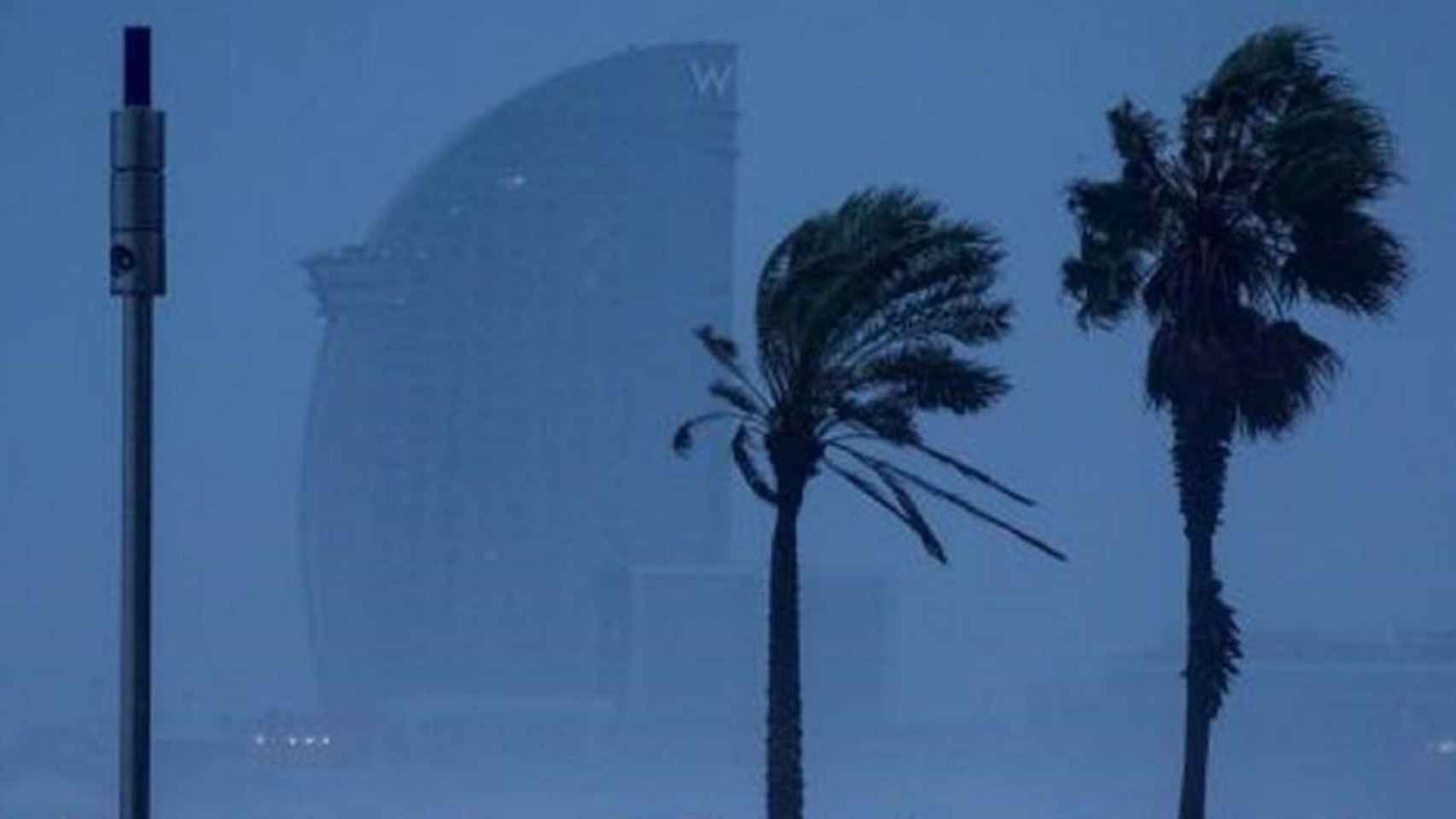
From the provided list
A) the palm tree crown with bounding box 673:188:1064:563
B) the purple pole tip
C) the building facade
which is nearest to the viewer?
the purple pole tip

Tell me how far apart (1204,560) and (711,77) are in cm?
12272

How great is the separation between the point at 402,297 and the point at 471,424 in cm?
948

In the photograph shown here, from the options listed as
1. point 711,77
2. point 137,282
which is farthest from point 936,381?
point 711,77

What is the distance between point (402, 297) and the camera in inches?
5955

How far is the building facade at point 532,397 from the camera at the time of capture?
14775 centimetres

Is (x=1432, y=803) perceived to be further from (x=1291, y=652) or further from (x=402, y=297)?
(x=402, y=297)

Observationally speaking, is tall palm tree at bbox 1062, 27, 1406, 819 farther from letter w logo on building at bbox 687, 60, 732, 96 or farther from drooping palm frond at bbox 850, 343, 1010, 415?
letter w logo on building at bbox 687, 60, 732, 96

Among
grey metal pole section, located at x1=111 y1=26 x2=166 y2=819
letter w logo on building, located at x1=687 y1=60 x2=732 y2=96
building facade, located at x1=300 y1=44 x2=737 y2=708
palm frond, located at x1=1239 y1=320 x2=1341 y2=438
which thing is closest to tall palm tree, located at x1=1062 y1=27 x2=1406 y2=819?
palm frond, located at x1=1239 y1=320 x2=1341 y2=438

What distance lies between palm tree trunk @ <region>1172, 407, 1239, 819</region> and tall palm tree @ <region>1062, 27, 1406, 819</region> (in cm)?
2

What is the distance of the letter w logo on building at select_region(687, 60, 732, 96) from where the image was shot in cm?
15325

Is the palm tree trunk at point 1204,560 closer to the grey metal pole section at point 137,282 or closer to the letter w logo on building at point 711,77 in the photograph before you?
the grey metal pole section at point 137,282

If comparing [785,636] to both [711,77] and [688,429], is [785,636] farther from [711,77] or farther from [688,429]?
[711,77]

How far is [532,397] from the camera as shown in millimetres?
160750

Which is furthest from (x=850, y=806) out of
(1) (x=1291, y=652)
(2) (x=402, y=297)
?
(1) (x=1291, y=652)
